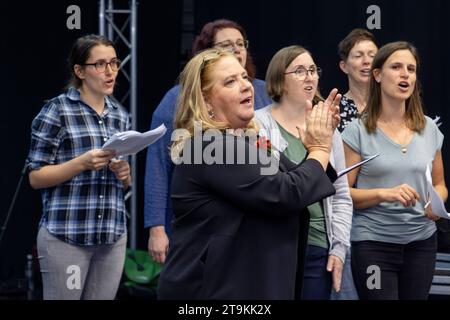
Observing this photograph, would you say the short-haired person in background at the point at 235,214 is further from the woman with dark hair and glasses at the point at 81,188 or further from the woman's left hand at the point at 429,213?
the woman with dark hair and glasses at the point at 81,188

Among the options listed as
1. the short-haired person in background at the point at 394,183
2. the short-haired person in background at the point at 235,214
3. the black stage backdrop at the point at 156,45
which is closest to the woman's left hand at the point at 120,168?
the short-haired person in background at the point at 394,183

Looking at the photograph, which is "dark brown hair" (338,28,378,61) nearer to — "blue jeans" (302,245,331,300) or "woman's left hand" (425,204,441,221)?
"woman's left hand" (425,204,441,221)

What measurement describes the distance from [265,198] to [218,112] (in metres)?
0.38

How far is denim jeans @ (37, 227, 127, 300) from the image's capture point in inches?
151

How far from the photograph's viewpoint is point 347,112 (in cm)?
452

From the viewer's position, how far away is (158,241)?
403 cm

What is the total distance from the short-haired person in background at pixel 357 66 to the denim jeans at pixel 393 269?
980 millimetres

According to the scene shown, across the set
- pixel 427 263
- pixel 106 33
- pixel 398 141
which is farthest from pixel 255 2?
pixel 427 263

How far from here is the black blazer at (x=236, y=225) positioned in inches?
102

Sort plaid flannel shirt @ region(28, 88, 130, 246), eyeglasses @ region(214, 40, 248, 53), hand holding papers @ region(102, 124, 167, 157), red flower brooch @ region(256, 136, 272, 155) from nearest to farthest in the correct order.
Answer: red flower brooch @ region(256, 136, 272, 155), hand holding papers @ region(102, 124, 167, 157), plaid flannel shirt @ region(28, 88, 130, 246), eyeglasses @ region(214, 40, 248, 53)

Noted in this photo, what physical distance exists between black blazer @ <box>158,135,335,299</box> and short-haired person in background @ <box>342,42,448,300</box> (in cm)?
110

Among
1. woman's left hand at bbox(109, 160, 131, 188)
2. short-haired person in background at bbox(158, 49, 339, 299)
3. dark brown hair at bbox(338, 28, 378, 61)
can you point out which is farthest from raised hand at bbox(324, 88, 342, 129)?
dark brown hair at bbox(338, 28, 378, 61)

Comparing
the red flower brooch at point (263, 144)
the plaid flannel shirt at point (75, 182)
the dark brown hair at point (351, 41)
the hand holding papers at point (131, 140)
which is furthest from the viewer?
the dark brown hair at point (351, 41)
